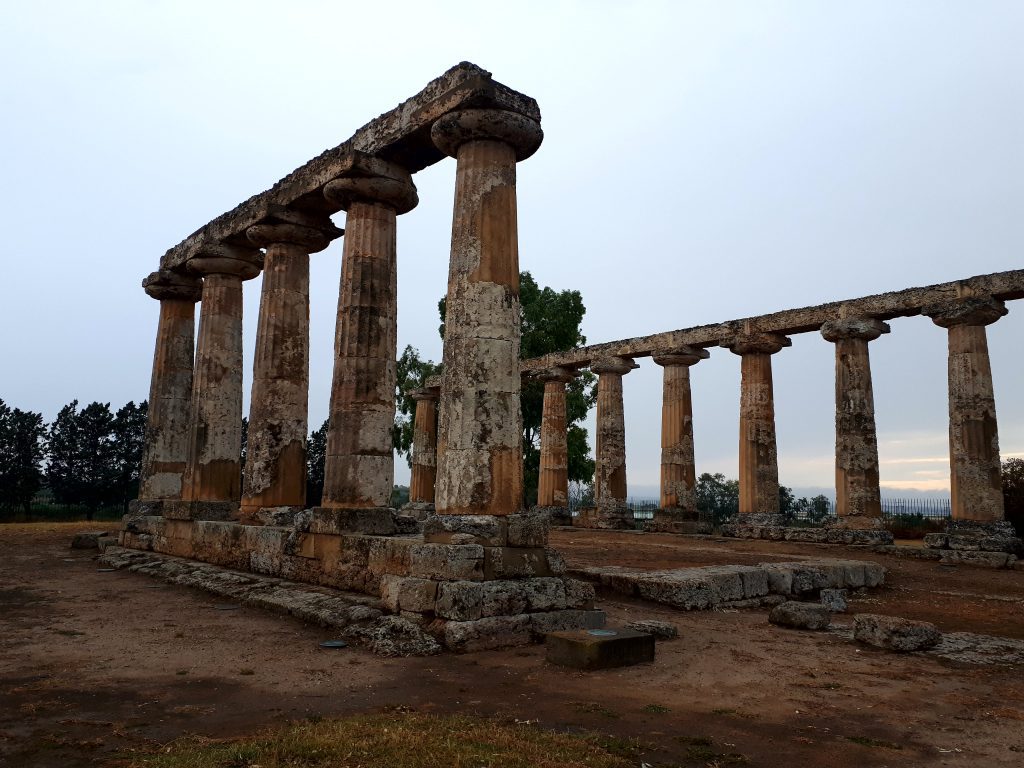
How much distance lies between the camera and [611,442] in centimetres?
2980

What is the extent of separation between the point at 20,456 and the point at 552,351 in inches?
1176

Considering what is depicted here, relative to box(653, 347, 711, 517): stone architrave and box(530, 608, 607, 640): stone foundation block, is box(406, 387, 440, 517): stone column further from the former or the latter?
box(530, 608, 607, 640): stone foundation block

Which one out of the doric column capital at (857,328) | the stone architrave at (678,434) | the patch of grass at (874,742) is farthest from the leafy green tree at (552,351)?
the patch of grass at (874,742)

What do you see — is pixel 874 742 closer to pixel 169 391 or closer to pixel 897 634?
pixel 897 634

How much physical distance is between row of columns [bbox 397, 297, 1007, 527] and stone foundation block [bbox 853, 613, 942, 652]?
43.2 feet

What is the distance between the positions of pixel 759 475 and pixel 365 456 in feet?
56.8

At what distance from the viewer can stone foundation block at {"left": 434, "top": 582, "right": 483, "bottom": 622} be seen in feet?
26.7

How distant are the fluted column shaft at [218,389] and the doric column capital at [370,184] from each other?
5.46 m

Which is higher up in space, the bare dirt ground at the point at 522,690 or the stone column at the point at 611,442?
the stone column at the point at 611,442

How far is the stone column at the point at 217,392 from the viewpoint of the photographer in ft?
51.0

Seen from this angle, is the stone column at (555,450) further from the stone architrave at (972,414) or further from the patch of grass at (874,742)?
the patch of grass at (874,742)

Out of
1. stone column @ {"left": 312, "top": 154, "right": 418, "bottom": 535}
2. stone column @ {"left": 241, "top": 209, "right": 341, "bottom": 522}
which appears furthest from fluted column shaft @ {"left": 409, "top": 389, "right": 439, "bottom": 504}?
stone column @ {"left": 312, "top": 154, "right": 418, "bottom": 535}

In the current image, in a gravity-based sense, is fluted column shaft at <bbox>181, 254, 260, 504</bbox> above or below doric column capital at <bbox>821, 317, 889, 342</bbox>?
below

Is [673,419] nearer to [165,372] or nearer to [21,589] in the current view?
[165,372]
